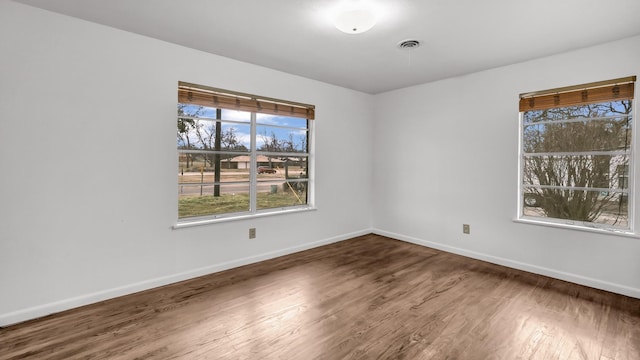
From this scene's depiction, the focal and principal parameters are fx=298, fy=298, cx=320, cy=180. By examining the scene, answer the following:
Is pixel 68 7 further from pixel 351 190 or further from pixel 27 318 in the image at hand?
pixel 351 190

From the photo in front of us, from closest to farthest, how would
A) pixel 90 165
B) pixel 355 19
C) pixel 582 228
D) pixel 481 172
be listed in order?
pixel 355 19, pixel 90 165, pixel 582 228, pixel 481 172

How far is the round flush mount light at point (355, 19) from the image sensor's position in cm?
223

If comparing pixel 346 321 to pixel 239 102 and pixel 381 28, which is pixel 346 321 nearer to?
pixel 381 28

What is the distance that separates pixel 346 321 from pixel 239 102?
263cm

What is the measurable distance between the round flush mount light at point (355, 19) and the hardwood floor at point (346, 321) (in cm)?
229

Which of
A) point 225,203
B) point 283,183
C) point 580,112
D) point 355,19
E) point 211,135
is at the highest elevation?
point 355,19

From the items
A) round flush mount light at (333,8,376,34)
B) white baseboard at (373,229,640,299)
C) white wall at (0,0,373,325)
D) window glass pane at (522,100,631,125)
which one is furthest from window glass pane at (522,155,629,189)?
white wall at (0,0,373,325)

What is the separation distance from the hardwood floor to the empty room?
20 mm

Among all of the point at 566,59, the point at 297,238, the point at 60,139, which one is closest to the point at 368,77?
the point at 566,59

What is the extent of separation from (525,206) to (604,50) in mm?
1763

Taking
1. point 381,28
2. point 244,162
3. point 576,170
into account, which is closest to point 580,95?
point 576,170

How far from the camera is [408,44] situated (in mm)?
2939

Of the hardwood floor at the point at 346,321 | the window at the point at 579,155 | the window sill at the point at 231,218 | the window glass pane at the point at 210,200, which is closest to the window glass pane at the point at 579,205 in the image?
the window at the point at 579,155

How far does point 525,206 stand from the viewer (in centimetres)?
361
